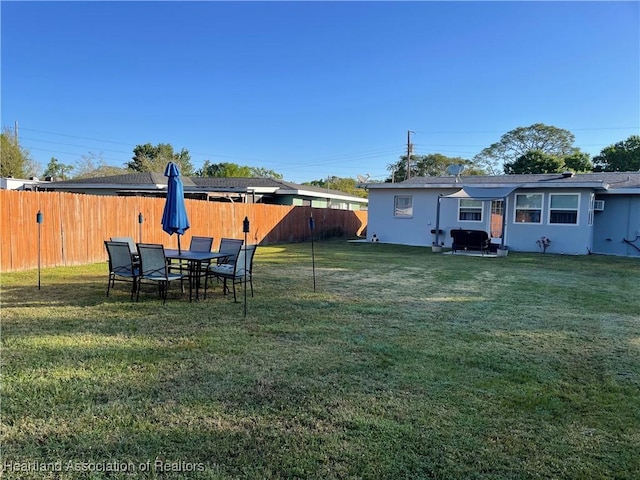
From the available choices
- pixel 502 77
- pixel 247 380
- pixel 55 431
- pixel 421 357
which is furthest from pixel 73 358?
pixel 502 77

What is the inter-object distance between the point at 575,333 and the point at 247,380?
404 centimetres

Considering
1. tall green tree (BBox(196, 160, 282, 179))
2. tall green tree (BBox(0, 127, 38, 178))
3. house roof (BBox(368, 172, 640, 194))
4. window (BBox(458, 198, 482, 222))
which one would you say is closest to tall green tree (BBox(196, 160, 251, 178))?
tall green tree (BBox(196, 160, 282, 179))

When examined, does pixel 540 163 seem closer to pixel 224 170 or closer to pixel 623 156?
pixel 623 156

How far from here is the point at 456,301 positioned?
670cm

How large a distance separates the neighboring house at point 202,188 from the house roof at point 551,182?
6.74 m

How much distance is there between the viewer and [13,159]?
33.7 meters

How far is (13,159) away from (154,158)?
13669mm

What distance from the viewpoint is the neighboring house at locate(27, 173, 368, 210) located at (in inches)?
786

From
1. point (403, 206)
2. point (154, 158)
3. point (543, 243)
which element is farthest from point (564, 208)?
point (154, 158)

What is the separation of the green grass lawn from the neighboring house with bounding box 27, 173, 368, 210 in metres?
14.3

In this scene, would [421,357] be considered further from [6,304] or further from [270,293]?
[6,304]

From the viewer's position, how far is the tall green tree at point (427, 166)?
46594 millimetres

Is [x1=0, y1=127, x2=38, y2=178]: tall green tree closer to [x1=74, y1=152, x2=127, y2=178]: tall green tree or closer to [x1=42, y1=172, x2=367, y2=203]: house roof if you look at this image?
[x1=74, y1=152, x2=127, y2=178]: tall green tree

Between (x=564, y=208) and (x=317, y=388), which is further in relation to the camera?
(x=564, y=208)
